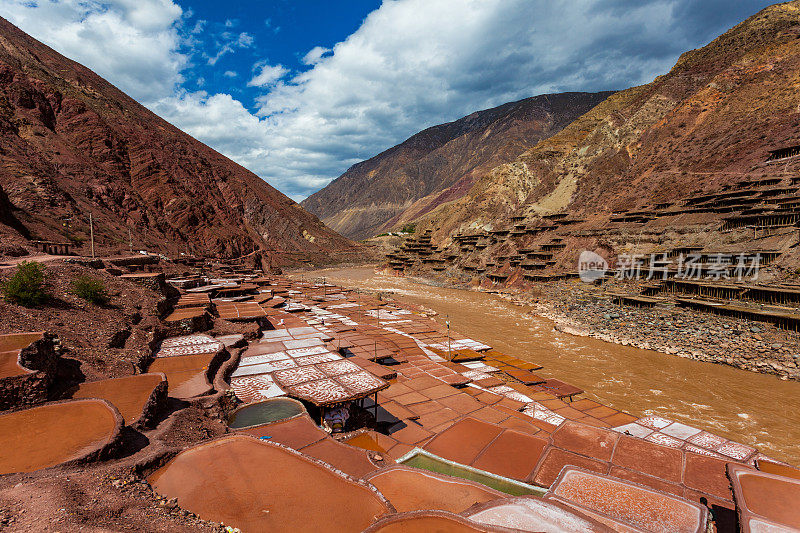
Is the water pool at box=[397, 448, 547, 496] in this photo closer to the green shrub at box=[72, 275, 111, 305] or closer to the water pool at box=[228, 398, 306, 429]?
the water pool at box=[228, 398, 306, 429]

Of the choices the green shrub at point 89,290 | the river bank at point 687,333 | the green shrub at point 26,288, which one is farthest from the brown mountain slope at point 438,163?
the green shrub at point 26,288

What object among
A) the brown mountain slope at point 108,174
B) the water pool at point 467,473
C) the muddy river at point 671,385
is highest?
the brown mountain slope at point 108,174

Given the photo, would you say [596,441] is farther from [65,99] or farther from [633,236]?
[65,99]

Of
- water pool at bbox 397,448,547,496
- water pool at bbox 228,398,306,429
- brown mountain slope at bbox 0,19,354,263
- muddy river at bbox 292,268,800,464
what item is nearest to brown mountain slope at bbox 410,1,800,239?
muddy river at bbox 292,268,800,464

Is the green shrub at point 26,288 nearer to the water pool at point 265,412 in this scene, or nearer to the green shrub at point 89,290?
the green shrub at point 89,290

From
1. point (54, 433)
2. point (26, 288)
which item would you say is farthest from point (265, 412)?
point (26, 288)
